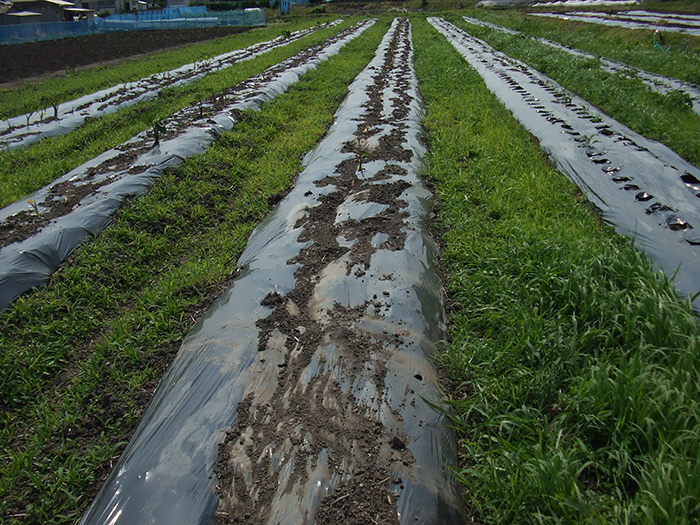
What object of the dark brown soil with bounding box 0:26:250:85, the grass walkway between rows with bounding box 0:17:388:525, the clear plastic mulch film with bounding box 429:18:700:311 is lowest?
the grass walkway between rows with bounding box 0:17:388:525

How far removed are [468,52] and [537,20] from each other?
12074mm

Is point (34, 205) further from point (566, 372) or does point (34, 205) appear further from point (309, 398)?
point (566, 372)

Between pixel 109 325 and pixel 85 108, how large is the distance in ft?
21.4

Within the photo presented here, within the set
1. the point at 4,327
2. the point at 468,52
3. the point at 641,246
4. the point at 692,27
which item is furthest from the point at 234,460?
the point at 692,27

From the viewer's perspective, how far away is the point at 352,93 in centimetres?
733

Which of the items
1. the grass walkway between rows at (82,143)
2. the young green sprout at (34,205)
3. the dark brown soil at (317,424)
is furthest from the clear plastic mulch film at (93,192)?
the dark brown soil at (317,424)

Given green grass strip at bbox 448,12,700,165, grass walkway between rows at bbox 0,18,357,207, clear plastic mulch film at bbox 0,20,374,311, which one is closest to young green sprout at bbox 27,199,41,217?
clear plastic mulch film at bbox 0,20,374,311

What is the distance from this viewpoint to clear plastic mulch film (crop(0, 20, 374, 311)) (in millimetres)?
2912

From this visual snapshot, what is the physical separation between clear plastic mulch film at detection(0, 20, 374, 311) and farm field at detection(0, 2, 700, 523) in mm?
128

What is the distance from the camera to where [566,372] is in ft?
6.32

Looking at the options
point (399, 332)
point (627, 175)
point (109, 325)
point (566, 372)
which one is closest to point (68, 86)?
point (109, 325)

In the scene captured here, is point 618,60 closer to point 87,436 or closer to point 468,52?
point 468,52

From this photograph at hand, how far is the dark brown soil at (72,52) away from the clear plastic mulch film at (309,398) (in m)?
14.1

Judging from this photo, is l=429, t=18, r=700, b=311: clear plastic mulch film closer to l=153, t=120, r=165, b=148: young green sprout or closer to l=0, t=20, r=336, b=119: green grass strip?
l=153, t=120, r=165, b=148: young green sprout
